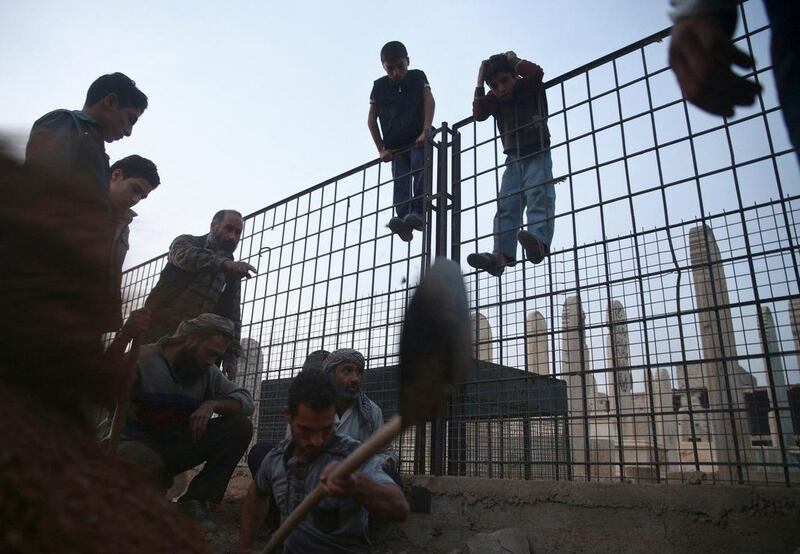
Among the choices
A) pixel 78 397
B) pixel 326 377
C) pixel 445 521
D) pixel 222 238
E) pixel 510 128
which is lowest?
pixel 445 521

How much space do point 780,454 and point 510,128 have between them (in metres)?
2.68

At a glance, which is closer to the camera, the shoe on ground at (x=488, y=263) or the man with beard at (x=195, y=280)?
the shoe on ground at (x=488, y=263)

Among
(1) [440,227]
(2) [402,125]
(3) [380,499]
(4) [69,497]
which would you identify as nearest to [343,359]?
(1) [440,227]

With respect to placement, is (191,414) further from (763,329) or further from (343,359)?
(763,329)

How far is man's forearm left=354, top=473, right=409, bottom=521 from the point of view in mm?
2453

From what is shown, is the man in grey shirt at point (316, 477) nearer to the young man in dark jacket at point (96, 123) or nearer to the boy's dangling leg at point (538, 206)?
the young man in dark jacket at point (96, 123)

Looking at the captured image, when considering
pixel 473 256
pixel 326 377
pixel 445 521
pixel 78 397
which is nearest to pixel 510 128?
pixel 473 256

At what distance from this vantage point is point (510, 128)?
4.33 meters

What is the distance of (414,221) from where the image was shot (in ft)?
14.8

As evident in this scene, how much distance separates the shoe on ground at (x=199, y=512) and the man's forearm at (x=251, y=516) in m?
0.74

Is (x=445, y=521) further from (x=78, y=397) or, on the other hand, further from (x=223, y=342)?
(x=78, y=397)

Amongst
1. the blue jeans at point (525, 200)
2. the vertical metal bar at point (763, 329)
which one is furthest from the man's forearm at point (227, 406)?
the vertical metal bar at point (763, 329)

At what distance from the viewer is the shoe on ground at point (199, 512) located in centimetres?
360

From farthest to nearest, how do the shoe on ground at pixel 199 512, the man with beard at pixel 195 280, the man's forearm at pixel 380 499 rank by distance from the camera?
the man with beard at pixel 195 280
the shoe on ground at pixel 199 512
the man's forearm at pixel 380 499
